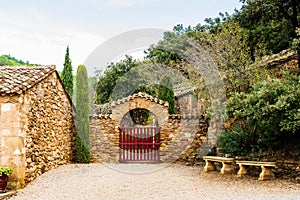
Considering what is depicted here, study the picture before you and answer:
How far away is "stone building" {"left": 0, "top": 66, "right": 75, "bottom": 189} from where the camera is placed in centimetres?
784

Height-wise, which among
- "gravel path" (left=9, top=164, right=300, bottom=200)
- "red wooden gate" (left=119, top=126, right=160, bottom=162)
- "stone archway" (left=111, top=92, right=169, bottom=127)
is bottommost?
"gravel path" (left=9, top=164, right=300, bottom=200)

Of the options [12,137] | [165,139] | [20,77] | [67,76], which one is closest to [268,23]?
[165,139]

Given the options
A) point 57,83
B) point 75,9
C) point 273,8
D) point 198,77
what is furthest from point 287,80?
point 273,8

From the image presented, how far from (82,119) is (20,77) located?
14.8 ft

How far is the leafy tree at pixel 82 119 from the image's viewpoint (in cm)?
1284

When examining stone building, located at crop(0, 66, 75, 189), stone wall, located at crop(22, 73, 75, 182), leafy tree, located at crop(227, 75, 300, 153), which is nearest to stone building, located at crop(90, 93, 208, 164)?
stone wall, located at crop(22, 73, 75, 182)

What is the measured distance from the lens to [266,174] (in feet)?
28.4

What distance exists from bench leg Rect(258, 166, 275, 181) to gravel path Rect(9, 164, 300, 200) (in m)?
0.20

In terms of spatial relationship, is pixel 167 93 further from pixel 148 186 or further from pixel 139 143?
pixel 148 186

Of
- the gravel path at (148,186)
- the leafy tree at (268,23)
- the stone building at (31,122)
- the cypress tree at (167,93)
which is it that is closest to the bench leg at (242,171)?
the gravel path at (148,186)

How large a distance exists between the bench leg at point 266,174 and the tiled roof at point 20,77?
6.37 m

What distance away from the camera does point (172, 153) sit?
1352 centimetres

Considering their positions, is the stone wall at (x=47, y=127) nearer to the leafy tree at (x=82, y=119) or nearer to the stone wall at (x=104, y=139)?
the leafy tree at (x=82, y=119)

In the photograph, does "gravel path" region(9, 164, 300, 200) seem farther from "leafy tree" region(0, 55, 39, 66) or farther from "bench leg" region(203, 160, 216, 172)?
"leafy tree" region(0, 55, 39, 66)
